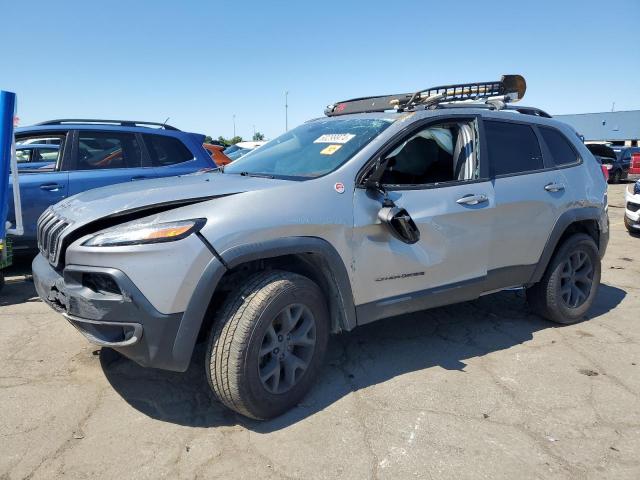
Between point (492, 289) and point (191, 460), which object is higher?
point (492, 289)

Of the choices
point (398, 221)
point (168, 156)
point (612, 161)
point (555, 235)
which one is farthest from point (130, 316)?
point (612, 161)

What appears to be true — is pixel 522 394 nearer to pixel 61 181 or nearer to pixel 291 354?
pixel 291 354

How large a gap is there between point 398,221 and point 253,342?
114cm

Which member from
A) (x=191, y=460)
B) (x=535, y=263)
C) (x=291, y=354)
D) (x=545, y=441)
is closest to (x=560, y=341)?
(x=535, y=263)

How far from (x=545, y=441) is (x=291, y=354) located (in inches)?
56.7

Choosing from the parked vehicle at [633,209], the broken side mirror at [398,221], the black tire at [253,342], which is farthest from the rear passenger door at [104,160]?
the parked vehicle at [633,209]

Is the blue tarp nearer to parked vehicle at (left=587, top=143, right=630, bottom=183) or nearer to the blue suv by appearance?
A: the blue suv

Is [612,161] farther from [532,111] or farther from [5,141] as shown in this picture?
[5,141]

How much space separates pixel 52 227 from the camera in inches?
111

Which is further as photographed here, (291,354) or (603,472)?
(291,354)

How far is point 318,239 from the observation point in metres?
2.79

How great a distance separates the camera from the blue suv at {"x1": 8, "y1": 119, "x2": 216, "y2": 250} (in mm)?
5344

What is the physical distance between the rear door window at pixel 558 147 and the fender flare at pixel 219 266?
2.50 metres

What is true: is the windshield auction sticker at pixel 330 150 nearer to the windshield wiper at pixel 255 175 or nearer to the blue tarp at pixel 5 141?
the windshield wiper at pixel 255 175
